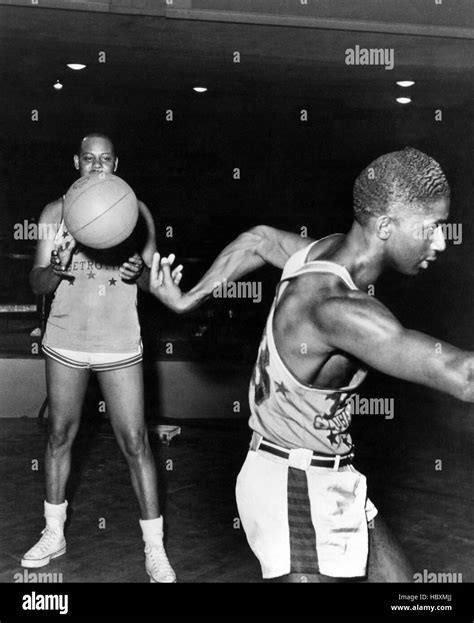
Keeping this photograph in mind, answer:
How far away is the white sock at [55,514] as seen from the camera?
3.32 meters

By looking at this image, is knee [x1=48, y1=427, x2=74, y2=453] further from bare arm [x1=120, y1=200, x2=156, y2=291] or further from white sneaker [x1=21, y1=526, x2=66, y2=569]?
bare arm [x1=120, y1=200, x2=156, y2=291]

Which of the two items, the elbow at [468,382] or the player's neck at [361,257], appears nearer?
the elbow at [468,382]

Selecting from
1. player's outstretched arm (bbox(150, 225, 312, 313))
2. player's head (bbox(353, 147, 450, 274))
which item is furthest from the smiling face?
player's outstretched arm (bbox(150, 225, 312, 313))

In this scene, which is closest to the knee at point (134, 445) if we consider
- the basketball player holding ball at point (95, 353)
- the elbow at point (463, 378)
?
the basketball player holding ball at point (95, 353)

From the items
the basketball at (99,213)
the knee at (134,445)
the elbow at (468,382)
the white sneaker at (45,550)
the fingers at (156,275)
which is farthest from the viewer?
the white sneaker at (45,550)

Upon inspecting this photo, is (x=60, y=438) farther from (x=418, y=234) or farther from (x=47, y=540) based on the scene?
(x=418, y=234)

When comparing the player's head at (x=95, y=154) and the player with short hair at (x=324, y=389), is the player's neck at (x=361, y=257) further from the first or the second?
the player's head at (x=95, y=154)

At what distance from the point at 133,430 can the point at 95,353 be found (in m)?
0.36

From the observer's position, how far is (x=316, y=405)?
205 centimetres

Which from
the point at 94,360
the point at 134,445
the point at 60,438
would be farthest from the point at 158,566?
the point at 94,360

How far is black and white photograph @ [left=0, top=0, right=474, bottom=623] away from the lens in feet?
6.77

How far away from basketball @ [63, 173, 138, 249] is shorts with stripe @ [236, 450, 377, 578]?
50.0 inches
